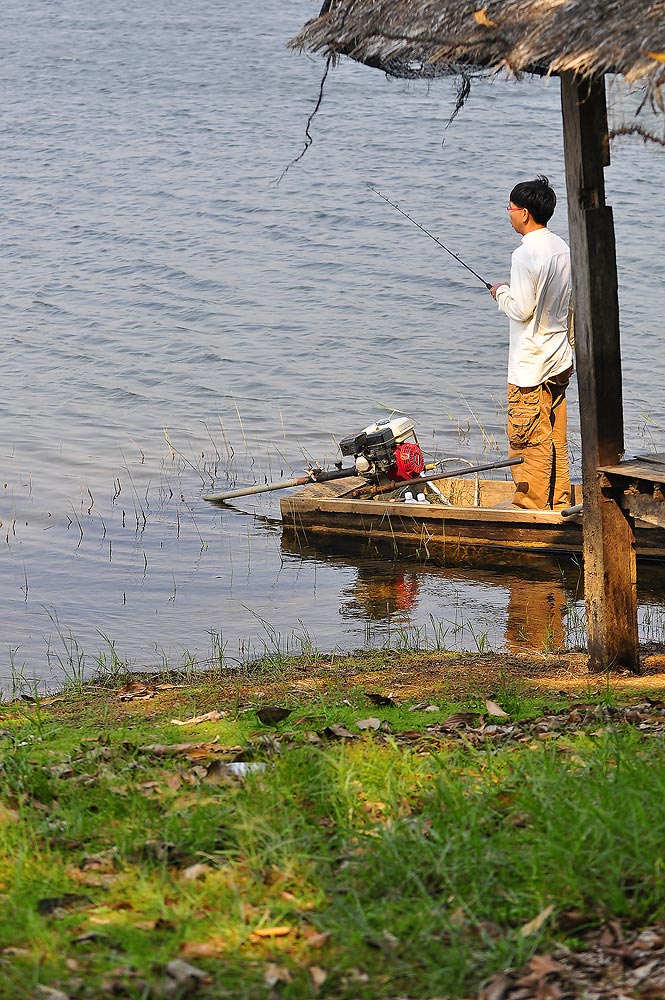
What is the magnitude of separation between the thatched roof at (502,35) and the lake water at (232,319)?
2.74 feet

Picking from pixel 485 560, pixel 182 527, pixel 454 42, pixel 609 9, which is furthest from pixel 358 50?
pixel 182 527

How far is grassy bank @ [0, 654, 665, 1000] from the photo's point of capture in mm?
3068

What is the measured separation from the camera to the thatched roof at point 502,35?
14.8 ft

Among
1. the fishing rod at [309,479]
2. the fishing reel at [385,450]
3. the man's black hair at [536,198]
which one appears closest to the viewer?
the man's black hair at [536,198]

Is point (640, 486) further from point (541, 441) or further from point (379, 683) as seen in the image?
point (541, 441)

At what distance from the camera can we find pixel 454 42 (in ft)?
17.0

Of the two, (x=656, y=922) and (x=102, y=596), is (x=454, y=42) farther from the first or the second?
(x=102, y=596)

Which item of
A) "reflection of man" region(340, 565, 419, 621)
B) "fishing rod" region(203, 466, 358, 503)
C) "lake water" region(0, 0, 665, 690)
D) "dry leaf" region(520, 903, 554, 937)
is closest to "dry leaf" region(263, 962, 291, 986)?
"dry leaf" region(520, 903, 554, 937)

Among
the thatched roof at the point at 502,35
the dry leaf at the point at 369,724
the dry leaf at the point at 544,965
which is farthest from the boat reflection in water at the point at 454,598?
the dry leaf at the point at 544,965

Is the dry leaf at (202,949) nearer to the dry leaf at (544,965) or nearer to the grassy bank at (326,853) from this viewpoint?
the grassy bank at (326,853)

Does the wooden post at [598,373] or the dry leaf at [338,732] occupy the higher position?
the wooden post at [598,373]

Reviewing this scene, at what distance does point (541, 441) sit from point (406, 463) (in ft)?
4.13

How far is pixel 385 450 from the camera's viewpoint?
9.90m

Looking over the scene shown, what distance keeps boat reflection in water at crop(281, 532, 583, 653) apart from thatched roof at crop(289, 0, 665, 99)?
140 inches
